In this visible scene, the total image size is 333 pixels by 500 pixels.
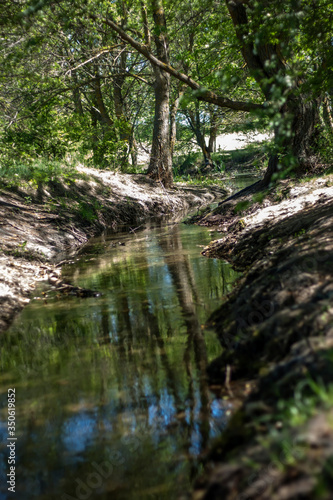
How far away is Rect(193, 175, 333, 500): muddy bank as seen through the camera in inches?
66.2

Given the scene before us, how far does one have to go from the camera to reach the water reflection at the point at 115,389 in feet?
8.21

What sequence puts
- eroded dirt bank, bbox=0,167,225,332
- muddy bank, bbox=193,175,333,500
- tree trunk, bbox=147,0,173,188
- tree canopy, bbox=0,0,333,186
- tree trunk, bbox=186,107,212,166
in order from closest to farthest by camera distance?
muddy bank, bbox=193,175,333,500 → tree canopy, bbox=0,0,333,186 → eroded dirt bank, bbox=0,167,225,332 → tree trunk, bbox=147,0,173,188 → tree trunk, bbox=186,107,212,166

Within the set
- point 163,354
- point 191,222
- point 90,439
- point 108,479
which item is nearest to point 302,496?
point 108,479

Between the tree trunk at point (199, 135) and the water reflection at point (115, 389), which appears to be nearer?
the water reflection at point (115, 389)

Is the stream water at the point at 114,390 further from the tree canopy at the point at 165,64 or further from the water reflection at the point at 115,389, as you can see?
the tree canopy at the point at 165,64

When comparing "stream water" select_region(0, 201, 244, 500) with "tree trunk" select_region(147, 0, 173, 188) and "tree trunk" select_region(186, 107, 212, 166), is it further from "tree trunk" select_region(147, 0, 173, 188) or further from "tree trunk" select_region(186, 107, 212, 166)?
"tree trunk" select_region(186, 107, 212, 166)

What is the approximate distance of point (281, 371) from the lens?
8.38ft

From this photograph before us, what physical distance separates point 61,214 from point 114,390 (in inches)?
363

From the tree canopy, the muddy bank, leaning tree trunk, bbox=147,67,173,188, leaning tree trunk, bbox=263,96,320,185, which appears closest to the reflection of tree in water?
the muddy bank

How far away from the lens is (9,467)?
2.70 metres

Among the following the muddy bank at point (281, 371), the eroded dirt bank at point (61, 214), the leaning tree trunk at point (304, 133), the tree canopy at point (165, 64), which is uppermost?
the tree canopy at point (165, 64)

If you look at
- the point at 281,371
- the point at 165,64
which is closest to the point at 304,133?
the point at 165,64

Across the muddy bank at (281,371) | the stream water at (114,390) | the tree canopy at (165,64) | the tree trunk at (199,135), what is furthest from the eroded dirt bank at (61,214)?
the tree trunk at (199,135)

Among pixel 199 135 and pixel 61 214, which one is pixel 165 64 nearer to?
pixel 61 214
